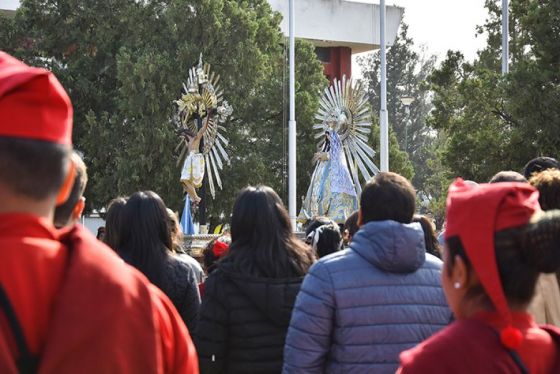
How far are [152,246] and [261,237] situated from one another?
2.23 ft

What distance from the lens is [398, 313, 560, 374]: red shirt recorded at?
2.17 metres

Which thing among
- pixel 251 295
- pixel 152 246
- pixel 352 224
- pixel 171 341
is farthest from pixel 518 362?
pixel 352 224

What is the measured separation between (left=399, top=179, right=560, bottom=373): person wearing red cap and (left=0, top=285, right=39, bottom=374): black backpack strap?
862 mm

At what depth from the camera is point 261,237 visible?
14.0 ft

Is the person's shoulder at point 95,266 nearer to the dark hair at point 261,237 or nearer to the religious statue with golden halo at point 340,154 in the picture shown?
the dark hair at point 261,237

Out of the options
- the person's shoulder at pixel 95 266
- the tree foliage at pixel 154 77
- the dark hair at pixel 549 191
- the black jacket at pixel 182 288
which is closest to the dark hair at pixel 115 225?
the black jacket at pixel 182 288

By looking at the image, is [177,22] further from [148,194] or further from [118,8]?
[148,194]

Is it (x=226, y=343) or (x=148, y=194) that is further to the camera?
(x=148, y=194)

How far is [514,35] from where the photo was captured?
2350cm

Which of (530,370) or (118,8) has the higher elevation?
(118,8)

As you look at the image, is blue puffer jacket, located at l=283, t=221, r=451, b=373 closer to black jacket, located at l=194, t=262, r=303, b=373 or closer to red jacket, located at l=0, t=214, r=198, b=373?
black jacket, located at l=194, t=262, r=303, b=373

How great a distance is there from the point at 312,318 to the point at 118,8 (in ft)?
87.8

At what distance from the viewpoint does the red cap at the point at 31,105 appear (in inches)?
75.9

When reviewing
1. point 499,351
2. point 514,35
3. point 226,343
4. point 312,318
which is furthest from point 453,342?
point 514,35
